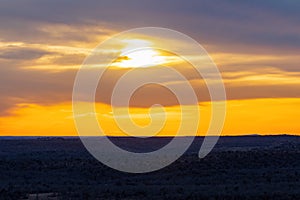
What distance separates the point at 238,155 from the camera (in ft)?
264

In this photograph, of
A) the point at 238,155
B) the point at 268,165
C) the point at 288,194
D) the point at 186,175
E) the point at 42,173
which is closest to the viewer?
the point at 288,194

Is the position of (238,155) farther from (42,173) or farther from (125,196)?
(125,196)

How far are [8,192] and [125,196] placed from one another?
309 inches

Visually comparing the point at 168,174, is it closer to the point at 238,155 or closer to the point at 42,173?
the point at 42,173

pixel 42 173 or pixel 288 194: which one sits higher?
pixel 42 173

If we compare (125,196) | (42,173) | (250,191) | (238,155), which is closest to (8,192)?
(125,196)

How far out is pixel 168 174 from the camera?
60.7 meters

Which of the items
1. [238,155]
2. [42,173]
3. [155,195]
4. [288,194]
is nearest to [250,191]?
[288,194]

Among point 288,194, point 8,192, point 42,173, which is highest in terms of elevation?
point 42,173

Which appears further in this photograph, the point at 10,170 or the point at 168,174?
the point at 10,170

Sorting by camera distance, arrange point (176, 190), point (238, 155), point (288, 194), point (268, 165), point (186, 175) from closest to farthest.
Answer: point (288, 194), point (176, 190), point (186, 175), point (268, 165), point (238, 155)

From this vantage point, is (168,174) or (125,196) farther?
(168,174)

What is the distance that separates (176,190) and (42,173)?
2188 centimetres

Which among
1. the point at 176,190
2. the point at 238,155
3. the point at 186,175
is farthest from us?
the point at 238,155
